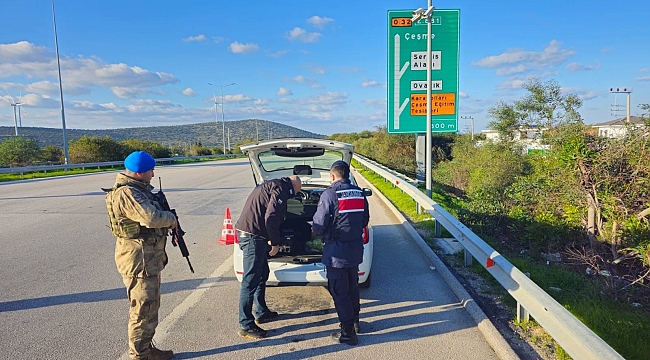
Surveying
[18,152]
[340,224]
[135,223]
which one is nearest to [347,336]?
[340,224]

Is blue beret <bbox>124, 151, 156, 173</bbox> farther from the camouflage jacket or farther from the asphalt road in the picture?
the asphalt road

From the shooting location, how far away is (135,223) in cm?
343

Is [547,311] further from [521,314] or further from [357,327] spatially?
[357,327]

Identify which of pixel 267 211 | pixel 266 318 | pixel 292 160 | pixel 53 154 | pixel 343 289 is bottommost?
pixel 266 318

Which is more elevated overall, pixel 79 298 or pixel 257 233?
pixel 257 233

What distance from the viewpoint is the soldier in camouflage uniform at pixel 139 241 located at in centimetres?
338

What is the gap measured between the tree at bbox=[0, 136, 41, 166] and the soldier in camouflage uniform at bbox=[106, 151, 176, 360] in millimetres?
35851

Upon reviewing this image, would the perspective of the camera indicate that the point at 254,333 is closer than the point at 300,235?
Yes

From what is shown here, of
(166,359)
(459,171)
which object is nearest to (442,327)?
(166,359)

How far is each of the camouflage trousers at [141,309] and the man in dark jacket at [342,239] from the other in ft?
4.89

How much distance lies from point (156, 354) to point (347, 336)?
1.67 meters

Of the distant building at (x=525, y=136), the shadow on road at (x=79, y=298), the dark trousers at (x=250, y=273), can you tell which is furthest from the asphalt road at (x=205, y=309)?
the distant building at (x=525, y=136)

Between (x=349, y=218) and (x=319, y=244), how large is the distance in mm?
1580

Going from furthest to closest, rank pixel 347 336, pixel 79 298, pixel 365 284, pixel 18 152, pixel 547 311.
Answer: pixel 18 152 < pixel 365 284 < pixel 79 298 < pixel 347 336 < pixel 547 311
